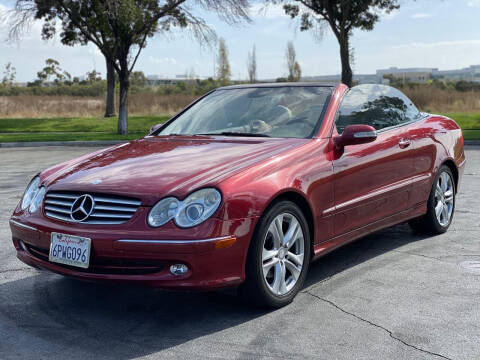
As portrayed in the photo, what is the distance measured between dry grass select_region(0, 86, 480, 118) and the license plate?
27578 mm

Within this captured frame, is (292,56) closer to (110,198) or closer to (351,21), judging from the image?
(351,21)

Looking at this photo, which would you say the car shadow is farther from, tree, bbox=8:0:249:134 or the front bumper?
tree, bbox=8:0:249:134

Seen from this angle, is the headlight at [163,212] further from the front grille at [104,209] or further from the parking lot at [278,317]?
the parking lot at [278,317]

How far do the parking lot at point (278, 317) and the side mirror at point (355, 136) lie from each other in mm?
1045

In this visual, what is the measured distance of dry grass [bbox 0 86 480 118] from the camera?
30.6m

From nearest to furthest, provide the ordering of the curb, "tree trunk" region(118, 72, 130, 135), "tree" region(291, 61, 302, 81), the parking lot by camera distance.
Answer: the parking lot, the curb, "tree trunk" region(118, 72, 130, 135), "tree" region(291, 61, 302, 81)

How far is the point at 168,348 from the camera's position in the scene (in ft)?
12.2

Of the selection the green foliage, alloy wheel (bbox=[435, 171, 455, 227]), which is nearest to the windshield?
alloy wheel (bbox=[435, 171, 455, 227])

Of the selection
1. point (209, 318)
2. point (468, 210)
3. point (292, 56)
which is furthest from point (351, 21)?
point (292, 56)

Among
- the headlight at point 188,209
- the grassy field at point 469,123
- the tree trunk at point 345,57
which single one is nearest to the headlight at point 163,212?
the headlight at point 188,209

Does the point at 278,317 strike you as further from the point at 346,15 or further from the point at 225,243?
the point at 346,15

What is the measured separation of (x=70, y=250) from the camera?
4.06 meters

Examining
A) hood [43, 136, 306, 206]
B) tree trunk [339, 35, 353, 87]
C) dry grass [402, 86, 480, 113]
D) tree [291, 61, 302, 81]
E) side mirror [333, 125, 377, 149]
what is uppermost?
tree [291, 61, 302, 81]

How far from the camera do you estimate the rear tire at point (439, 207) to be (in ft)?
21.1
